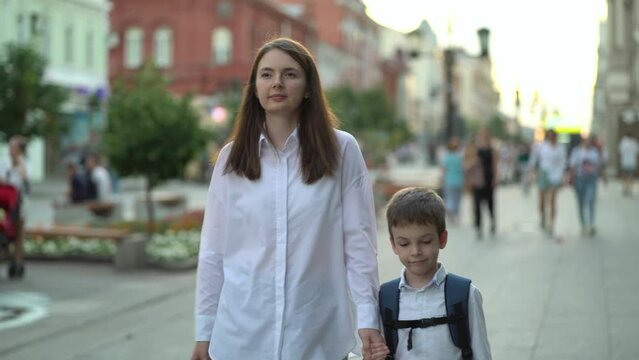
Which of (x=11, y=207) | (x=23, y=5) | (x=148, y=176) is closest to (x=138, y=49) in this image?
(x=23, y=5)

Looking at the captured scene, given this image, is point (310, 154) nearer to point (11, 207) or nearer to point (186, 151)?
point (11, 207)

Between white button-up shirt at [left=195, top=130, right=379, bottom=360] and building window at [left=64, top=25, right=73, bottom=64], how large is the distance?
4577 centimetres

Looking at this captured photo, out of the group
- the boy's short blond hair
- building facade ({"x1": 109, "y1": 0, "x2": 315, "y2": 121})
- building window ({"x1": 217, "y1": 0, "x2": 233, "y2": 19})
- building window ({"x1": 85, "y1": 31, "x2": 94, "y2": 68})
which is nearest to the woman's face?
the boy's short blond hair

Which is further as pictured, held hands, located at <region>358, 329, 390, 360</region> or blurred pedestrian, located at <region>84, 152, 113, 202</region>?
blurred pedestrian, located at <region>84, 152, 113, 202</region>

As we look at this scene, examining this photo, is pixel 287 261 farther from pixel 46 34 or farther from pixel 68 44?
pixel 68 44

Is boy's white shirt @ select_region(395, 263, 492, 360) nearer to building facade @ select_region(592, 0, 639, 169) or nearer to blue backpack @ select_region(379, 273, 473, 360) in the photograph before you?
blue backpack @ select_region(379, 273, 473, 360)

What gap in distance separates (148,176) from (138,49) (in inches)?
1901

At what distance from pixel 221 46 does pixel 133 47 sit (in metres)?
5.19

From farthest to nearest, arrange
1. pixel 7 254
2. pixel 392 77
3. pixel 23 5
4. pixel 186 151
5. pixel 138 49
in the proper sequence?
1. pixel 392 77
2. pixel 138 49
3. pixel 23 5
4. pixel 186 151
5. pixel 7 254

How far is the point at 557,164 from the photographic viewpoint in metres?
18.6

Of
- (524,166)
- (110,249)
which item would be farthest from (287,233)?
(524,166)

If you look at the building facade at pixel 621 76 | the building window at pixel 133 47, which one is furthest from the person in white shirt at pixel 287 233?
the building window at pixel 133 47

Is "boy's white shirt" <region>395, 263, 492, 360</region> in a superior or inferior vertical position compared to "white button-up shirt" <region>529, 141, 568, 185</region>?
inferior

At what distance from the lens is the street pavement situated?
8586 mm
